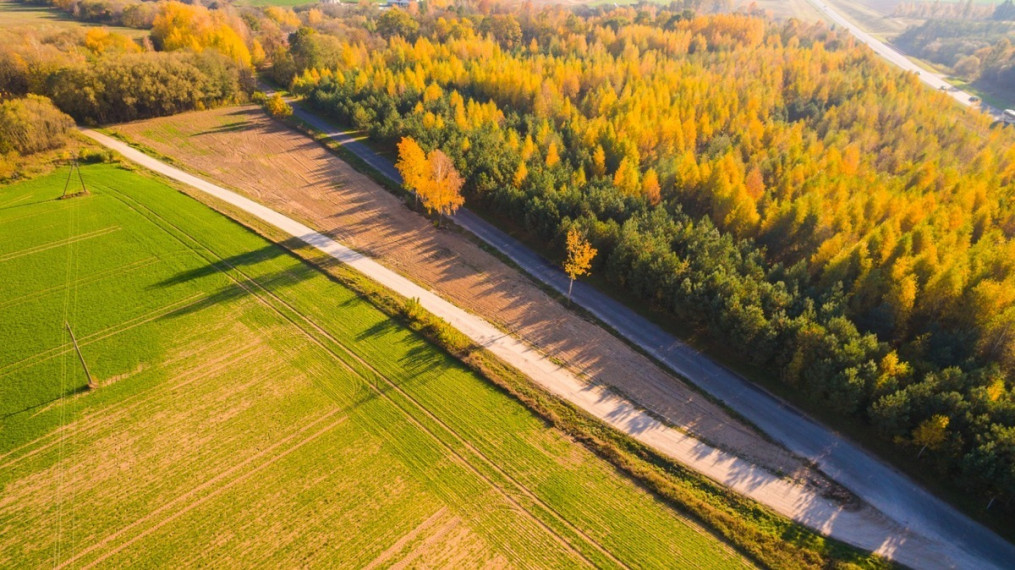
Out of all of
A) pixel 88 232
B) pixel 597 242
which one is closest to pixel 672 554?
pixel 597 242

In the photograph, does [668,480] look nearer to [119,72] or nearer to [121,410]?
[121,410]

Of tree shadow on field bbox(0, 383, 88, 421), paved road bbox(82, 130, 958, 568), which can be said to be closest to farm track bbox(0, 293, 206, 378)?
tree shadow on field bbox(0, 383, 88, 421)

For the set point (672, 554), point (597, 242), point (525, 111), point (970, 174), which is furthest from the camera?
point (525, 111)

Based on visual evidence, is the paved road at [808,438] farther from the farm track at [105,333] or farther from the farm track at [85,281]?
the farm track at [85,281]

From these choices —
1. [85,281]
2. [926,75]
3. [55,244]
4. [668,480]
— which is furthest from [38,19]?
[926,75]

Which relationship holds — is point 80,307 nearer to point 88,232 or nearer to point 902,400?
point 88,232

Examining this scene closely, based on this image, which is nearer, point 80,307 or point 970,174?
point 80,307

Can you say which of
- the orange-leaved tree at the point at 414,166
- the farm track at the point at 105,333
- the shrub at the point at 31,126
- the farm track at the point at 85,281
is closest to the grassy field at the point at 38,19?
the shrub at the point at 31,126

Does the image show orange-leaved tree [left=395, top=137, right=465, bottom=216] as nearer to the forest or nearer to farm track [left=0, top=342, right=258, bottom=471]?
the forest
